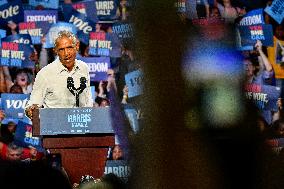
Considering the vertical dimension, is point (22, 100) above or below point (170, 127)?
below

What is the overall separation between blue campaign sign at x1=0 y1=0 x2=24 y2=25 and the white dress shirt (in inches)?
118

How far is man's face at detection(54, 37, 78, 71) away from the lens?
14.9 feet

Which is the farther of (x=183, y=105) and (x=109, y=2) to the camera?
(x=109, y=2)

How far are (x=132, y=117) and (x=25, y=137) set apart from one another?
6.22 meters

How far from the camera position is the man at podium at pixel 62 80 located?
14.8 ft

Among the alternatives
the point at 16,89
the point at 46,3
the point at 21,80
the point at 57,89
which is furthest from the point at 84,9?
the point at 57,89

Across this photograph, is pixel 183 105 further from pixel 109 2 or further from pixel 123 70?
pixel 109 2

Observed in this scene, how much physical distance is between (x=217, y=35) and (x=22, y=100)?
20.7 feet

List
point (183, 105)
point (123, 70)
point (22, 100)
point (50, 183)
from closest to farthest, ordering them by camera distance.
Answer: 1. point (50, 183)
2. point (183, 105)
3. point (123, 70)
4. point (22, 100)

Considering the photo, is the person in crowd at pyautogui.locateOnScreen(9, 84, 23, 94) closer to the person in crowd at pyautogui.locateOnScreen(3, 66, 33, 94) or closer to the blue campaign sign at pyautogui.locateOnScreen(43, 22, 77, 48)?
the person in crowd at pyautogui.locateOnScreen(3, 66, 33, 94)

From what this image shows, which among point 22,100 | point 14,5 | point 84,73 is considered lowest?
point 22,100

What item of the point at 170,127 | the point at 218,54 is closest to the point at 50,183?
the point at 170,127

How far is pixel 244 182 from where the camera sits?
47.4 inches

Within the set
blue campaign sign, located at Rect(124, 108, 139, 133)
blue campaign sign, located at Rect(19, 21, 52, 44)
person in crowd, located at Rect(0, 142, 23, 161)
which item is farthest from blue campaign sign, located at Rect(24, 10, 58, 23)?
blue campaign sign, located at Rect(124, 108, 139, 133)
